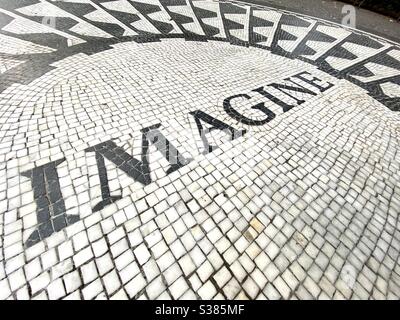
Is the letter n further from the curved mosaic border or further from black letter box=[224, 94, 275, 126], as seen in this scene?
the curved mosaic border

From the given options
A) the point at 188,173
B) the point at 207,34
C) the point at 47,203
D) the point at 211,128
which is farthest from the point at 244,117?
the point at 207,34

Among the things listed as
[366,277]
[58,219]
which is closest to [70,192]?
[58,219]

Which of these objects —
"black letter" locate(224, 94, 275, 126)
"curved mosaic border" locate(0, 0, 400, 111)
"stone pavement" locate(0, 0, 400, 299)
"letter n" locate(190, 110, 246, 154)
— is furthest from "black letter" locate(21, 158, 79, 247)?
"black letter" locate(224, 94, 275, 126)

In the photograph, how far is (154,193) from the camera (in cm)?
321

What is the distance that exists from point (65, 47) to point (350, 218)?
6.91 meters

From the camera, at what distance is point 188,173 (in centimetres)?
353

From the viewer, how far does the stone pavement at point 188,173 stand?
2549 mm

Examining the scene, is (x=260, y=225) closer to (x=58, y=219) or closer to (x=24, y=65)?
(x=58, y=219)

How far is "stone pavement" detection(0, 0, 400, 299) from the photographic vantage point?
2.55 m

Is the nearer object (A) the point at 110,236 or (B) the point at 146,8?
(A) the point at 110,236

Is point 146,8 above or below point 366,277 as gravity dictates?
above

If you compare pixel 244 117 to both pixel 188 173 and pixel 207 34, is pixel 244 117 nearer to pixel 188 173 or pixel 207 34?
pixel 188 173

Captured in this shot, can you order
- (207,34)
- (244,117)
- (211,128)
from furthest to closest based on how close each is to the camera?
(207,34) → (244,117) → (211,128)

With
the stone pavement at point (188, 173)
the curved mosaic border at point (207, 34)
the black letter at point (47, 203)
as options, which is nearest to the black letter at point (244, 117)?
the stone pavement at point (188, 173)
